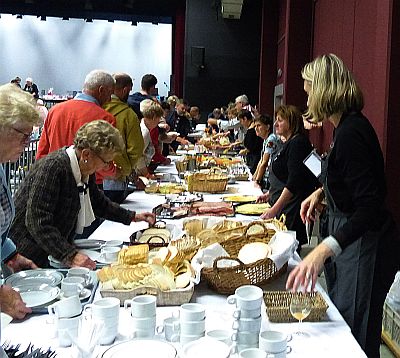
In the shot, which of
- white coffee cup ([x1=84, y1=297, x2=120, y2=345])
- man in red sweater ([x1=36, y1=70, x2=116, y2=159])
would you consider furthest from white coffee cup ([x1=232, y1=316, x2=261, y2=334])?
man in red sweater ([x1=36, y1=70, x2=116, y2=159])

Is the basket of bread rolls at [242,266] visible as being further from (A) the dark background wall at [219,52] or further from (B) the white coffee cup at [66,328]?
(A) the dark background wall at [219,52]

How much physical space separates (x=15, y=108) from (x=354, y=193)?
1235 mm

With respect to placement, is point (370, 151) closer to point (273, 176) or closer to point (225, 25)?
point (273, 176)

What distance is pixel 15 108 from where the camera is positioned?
1.69 m

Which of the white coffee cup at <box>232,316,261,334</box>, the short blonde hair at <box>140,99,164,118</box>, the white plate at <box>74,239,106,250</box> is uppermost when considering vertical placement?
the short blonde hair at <box>140,99,164,118</box>

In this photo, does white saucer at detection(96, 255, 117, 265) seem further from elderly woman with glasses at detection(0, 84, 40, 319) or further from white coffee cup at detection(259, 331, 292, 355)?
white coffee cup at detection(259, 331, 292, 355)

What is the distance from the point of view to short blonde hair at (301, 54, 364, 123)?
2.15 metres

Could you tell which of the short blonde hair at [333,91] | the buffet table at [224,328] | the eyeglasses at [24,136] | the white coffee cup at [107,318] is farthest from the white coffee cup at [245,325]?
the short blonde hair at [333,91]

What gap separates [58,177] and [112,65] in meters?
15.7

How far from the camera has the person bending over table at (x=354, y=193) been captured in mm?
2049

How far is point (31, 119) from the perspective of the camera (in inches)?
67.7

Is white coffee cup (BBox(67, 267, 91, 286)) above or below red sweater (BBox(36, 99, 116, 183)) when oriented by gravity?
below

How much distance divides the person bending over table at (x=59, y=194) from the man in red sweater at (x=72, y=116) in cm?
117

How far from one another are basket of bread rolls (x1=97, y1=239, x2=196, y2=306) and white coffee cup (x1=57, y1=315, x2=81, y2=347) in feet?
0.89
